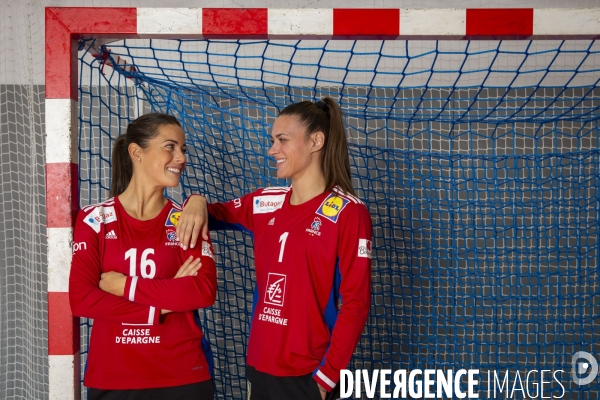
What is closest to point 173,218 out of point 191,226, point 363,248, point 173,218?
point 173,218

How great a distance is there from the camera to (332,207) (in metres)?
1.96

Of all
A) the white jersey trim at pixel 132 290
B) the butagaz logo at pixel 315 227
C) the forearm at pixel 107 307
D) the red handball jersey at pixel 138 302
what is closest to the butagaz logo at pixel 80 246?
the red handball jersey at pixel 138 302

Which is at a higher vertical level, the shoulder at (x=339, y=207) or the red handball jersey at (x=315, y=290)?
the shoulder at (x=339, y=207)

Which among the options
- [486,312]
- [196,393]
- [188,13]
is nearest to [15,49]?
[188,13]

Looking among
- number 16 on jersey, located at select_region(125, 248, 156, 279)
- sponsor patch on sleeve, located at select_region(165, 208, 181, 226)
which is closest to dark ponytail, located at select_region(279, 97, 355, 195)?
sponsor patch on sleeve, located at select_region(165, 208, 181, 226)

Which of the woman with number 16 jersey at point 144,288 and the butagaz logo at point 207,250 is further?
the butagaz logo at point 207,250

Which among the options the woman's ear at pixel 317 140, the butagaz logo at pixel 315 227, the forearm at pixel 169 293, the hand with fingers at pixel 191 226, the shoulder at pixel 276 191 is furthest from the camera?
the shoulder at pixel 276 191

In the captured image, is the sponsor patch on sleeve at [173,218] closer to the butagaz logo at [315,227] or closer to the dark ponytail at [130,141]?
the dark ponytail at [130,141]

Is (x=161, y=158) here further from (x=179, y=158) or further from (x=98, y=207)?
(x=98, y=207)

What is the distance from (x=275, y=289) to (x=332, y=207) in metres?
0.35

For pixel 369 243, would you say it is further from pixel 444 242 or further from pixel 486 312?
pixel 486 312

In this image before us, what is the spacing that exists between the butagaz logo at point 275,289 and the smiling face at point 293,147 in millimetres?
370

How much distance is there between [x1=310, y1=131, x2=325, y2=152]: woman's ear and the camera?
2.05 m

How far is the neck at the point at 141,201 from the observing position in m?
1.91
